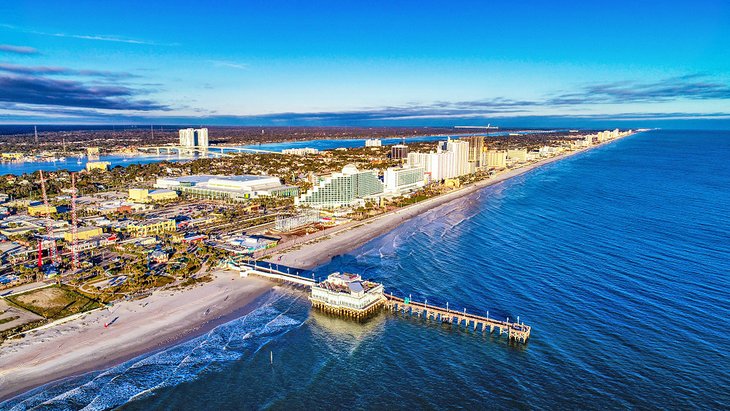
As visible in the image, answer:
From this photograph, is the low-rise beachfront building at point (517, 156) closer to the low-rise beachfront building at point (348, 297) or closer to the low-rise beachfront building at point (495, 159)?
the low-rise beachfront building at point (495, 159)

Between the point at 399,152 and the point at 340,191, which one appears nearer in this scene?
the point at 340,191

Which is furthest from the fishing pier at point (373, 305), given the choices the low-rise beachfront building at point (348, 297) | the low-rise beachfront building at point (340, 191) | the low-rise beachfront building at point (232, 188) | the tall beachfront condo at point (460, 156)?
the tall beachfront condo at point (460, 156)

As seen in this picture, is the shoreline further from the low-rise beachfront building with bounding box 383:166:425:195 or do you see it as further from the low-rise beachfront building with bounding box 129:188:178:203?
the low-rise beachfront building with bounding box 129:188:178:203

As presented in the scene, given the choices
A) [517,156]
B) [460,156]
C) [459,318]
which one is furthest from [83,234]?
[517,156]

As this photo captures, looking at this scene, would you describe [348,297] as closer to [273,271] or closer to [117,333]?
[273,271]

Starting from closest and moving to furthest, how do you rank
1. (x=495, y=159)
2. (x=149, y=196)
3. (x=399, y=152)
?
(x=149, y=196), (x=399, y=152), (x=495, y=159)

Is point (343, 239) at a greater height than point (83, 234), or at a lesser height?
lesser

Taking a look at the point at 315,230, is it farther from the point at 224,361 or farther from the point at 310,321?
the point at 224,361
